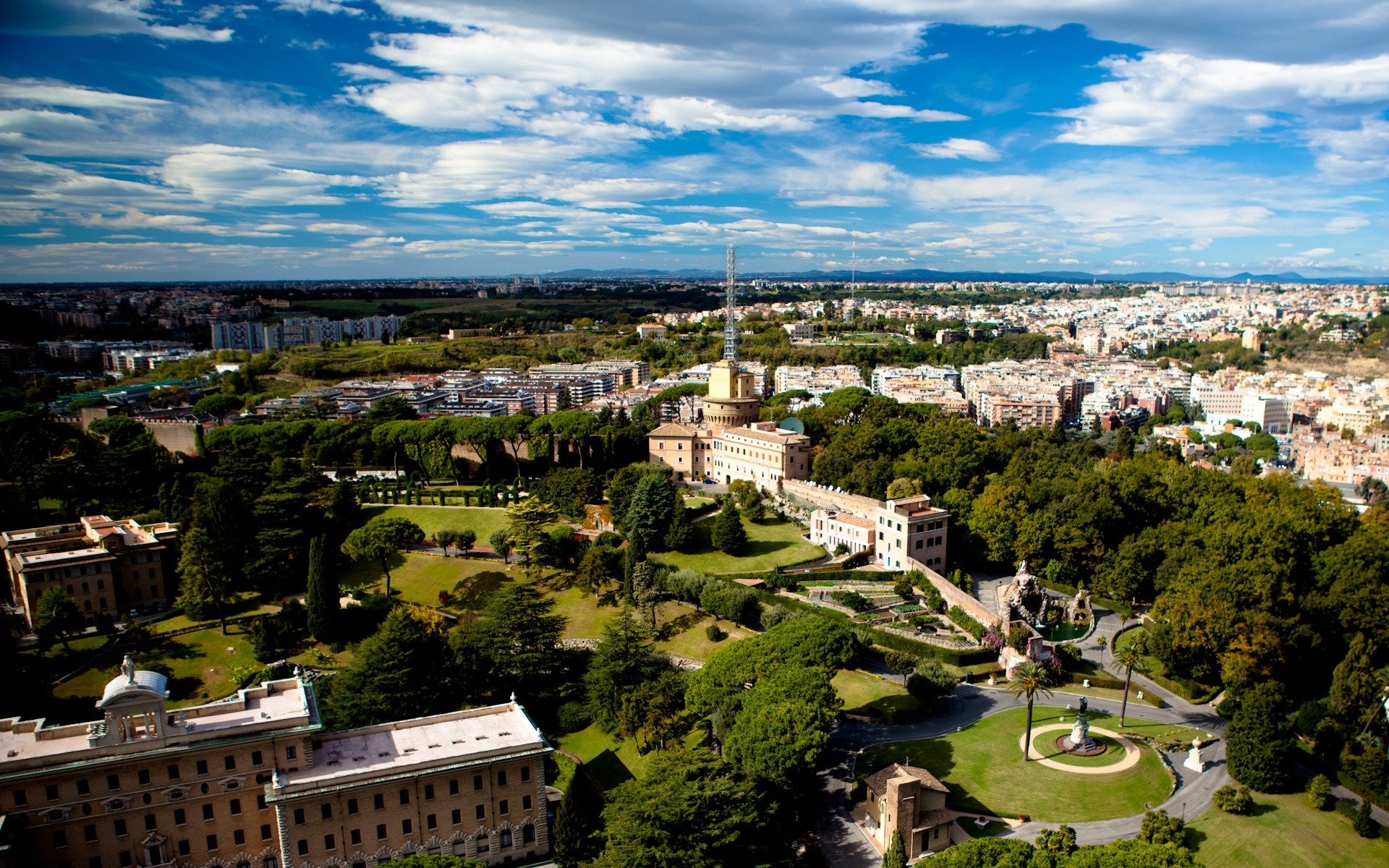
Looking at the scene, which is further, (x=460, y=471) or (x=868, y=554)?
(x=460, y=471)

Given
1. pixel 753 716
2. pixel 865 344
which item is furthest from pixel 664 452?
pixel 865 344

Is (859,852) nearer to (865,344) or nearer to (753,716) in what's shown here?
(753,716)

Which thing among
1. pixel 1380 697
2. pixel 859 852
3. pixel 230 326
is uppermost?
pixel 230 326

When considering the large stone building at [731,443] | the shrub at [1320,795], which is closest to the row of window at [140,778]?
the shrub at [1320,795]

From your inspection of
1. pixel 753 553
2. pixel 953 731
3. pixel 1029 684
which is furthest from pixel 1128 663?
pixel 753 553

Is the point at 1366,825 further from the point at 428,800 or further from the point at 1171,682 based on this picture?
the point at 428,800

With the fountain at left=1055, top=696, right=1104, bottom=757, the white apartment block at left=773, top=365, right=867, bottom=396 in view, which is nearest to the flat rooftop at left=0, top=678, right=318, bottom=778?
the fountain at left=1055, top=696, right=1104, bottom=757

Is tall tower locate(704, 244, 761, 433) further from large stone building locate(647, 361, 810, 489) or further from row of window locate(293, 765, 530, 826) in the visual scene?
row of window locate(293, 765, 530, 826)
